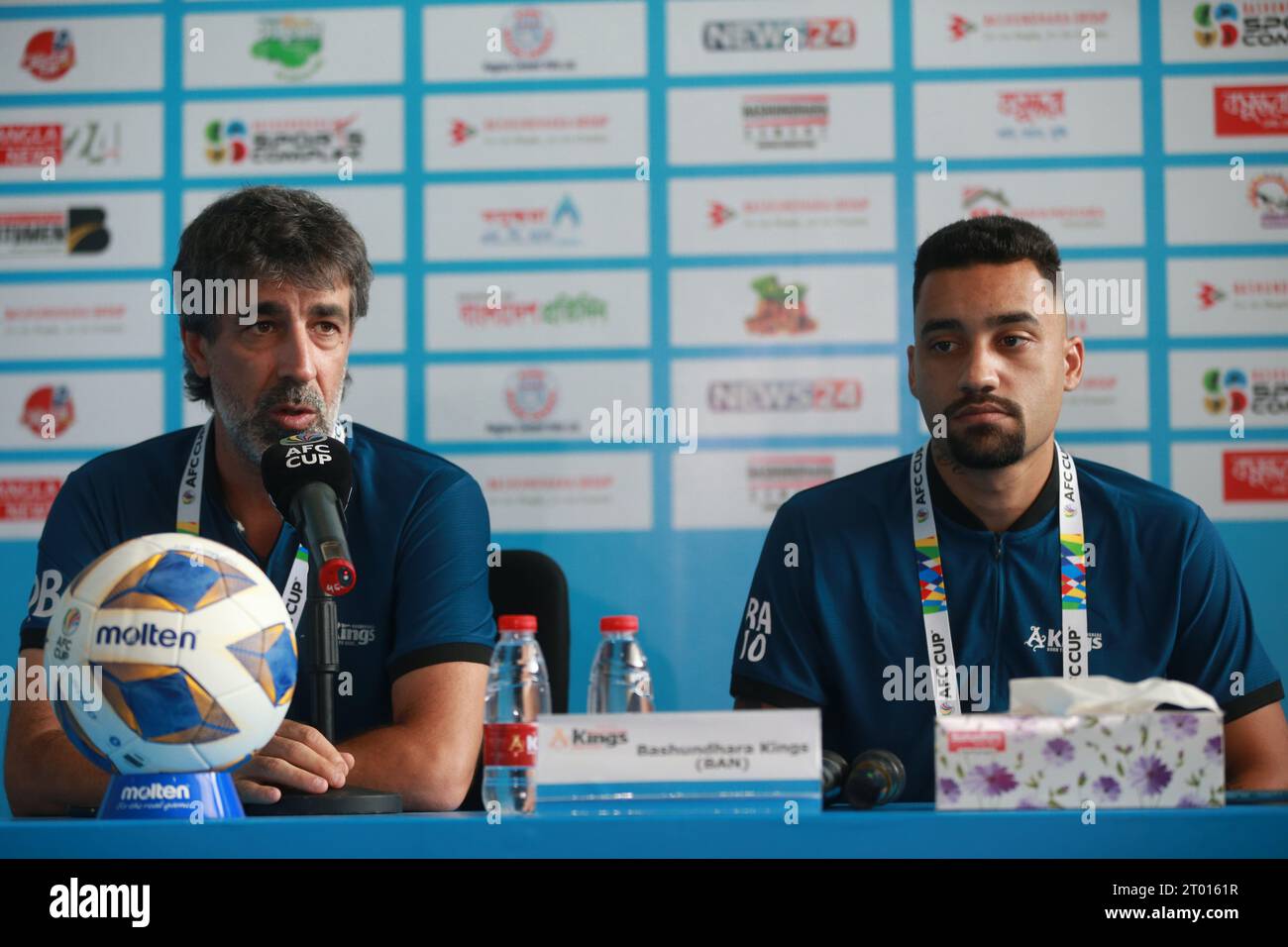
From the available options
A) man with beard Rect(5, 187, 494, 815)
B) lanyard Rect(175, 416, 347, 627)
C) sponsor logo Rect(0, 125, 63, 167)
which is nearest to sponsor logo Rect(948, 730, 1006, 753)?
man with beard Rect(5, 187, 494, 815)

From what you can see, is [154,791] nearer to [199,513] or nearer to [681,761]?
[681,761]

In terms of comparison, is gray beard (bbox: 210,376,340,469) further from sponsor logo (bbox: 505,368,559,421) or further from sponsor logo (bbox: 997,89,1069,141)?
sponsor logo (bbox: 997,89,1069,141)

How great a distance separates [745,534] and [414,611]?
4.37ft

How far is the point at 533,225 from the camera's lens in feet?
11.2

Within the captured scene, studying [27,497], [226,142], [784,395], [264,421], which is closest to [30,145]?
[226,142]

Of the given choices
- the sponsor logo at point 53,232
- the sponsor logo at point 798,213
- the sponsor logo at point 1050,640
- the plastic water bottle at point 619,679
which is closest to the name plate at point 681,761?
the plastic water bottle at point 619,679

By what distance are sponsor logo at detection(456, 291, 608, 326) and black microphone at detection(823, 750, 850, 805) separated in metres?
2.05

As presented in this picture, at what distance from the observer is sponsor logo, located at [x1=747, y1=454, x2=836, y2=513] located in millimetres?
3307

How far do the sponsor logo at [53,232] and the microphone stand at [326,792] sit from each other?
2.23 meters

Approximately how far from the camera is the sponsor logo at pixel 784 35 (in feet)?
11.1

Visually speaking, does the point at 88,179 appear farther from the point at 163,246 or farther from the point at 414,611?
the point at 414,611

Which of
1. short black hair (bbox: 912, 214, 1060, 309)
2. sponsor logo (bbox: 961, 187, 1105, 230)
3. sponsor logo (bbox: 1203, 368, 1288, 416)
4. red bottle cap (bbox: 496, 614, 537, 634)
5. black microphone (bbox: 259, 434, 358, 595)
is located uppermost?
sponsor logo (bbox: 961, 187, 1105, 230)

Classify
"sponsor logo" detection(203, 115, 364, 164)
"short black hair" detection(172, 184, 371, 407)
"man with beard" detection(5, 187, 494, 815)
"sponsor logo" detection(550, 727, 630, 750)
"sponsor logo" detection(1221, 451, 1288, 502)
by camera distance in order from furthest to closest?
"sponsor logo" detection(203, 115, 364, 164) → "sponsor logo" detection(1221, 451, 1288, 502) → "short black hair" detection(172, 184, 371, 407) → "man with beard" detection(5, 187, 494, 815) → "sponsor logo" detection(550, 727, 630, 750)

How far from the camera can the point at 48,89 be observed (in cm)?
355
